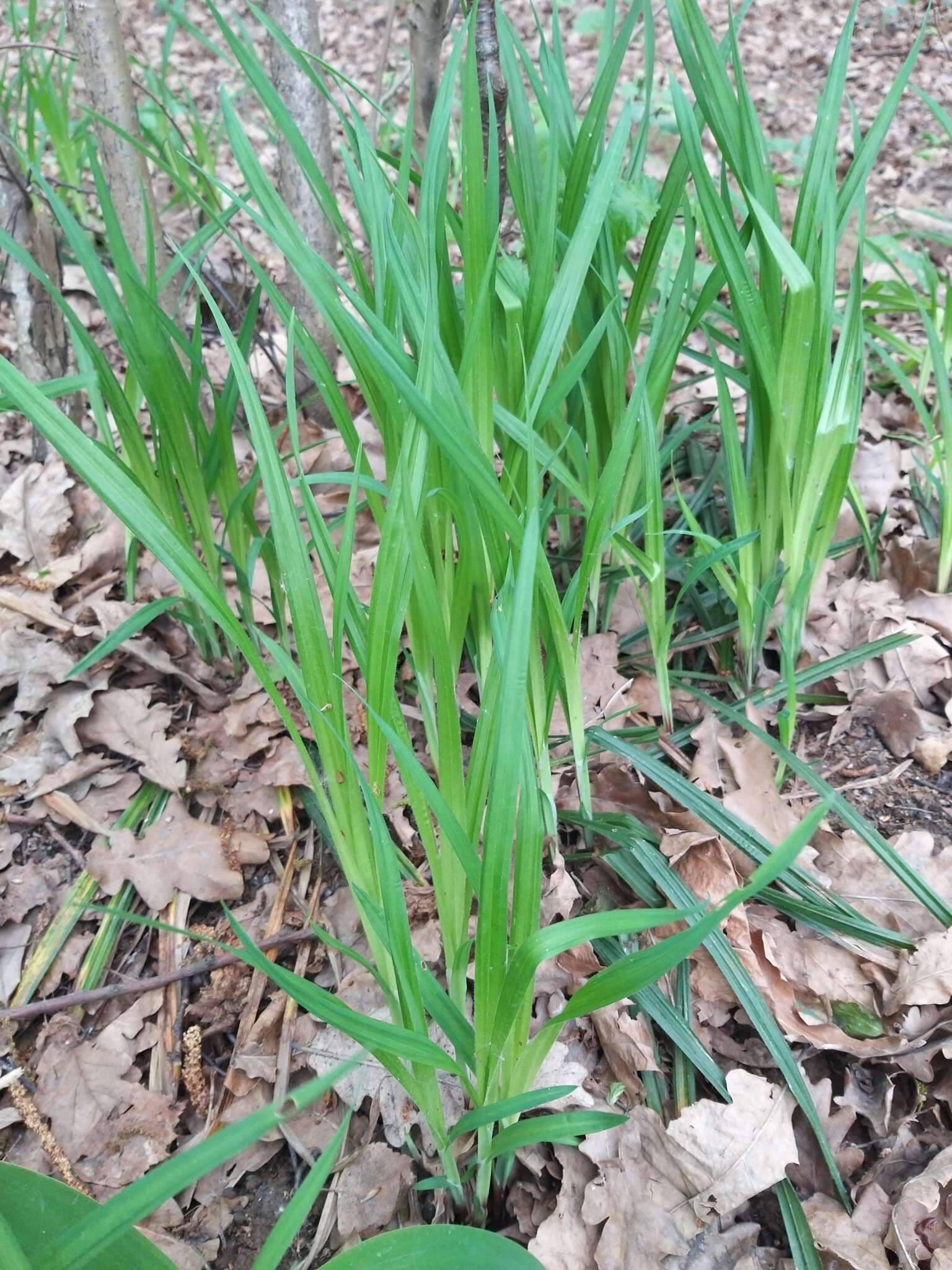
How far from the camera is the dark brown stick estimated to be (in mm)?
892

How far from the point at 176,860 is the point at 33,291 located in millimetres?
1063

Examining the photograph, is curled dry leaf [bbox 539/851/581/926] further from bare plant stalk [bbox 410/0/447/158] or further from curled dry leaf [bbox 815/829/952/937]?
bare plant stalk [bbox 410/0/447/158]

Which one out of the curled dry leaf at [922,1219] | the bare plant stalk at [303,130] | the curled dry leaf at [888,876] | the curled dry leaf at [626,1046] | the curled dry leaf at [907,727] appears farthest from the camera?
the bare plant stalk at [303,130]

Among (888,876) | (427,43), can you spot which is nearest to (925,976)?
(888,876)

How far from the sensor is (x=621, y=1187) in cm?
74

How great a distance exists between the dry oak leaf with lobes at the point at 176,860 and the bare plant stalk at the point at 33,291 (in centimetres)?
84

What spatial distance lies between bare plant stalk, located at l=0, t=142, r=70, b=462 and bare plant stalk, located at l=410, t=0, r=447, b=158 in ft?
2.29

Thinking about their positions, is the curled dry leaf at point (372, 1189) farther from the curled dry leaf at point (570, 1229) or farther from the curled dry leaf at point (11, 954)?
the curled dry leaf at point (11, 954)

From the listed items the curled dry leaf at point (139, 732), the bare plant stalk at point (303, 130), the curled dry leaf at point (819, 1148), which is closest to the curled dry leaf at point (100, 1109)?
the curled dry leaf at point (139, 732)

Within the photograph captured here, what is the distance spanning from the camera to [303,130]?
141cm

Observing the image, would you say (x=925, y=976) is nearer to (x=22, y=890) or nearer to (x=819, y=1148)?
(x=819, y=1148)

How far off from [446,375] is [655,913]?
0.49 metres

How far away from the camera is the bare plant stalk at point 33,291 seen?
4.52ft

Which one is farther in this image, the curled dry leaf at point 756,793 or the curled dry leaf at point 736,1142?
the curled dry leaf at point 756,793
